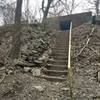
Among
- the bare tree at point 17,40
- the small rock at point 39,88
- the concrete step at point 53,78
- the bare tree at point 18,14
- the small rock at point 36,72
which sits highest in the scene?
the bare tree at point 18,14

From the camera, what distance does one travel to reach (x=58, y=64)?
1004cm

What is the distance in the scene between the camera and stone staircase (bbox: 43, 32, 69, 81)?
29.0ft

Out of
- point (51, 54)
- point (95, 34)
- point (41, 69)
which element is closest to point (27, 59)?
point (41, 69)

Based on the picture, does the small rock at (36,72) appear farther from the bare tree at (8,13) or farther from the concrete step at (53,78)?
the bare tree at (8,13)

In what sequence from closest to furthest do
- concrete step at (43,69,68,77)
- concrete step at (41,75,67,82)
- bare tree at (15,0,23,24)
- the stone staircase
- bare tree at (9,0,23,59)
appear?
1. concrete step at (41,75,67,82)
2. the stone staircase
3. concrete step at (43,69,68,77)
4. bare tree at (9,0,23,59)
5. bare tree at (15,0,23,24)

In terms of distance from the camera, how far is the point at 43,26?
50.4 feet

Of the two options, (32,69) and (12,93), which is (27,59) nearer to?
(32,69)

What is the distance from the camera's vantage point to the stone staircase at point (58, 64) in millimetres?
8833

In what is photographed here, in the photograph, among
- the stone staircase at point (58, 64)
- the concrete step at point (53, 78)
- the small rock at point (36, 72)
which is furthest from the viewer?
the stone staircase at point (58, 64)

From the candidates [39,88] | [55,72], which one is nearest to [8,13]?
[55,72]

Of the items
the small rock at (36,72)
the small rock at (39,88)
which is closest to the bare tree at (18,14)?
the small rock at (36,72)

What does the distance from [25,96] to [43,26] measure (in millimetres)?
9107

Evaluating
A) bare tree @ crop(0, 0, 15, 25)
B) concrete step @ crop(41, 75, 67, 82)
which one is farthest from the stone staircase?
bare tree @ crop(0, 0, 15, 25)

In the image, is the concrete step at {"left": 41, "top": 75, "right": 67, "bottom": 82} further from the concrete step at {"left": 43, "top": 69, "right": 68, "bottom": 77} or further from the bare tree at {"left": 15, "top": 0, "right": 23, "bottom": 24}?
the bare tree at {"left": 15, "top": 0, "right": 23, "bottom": 24}
